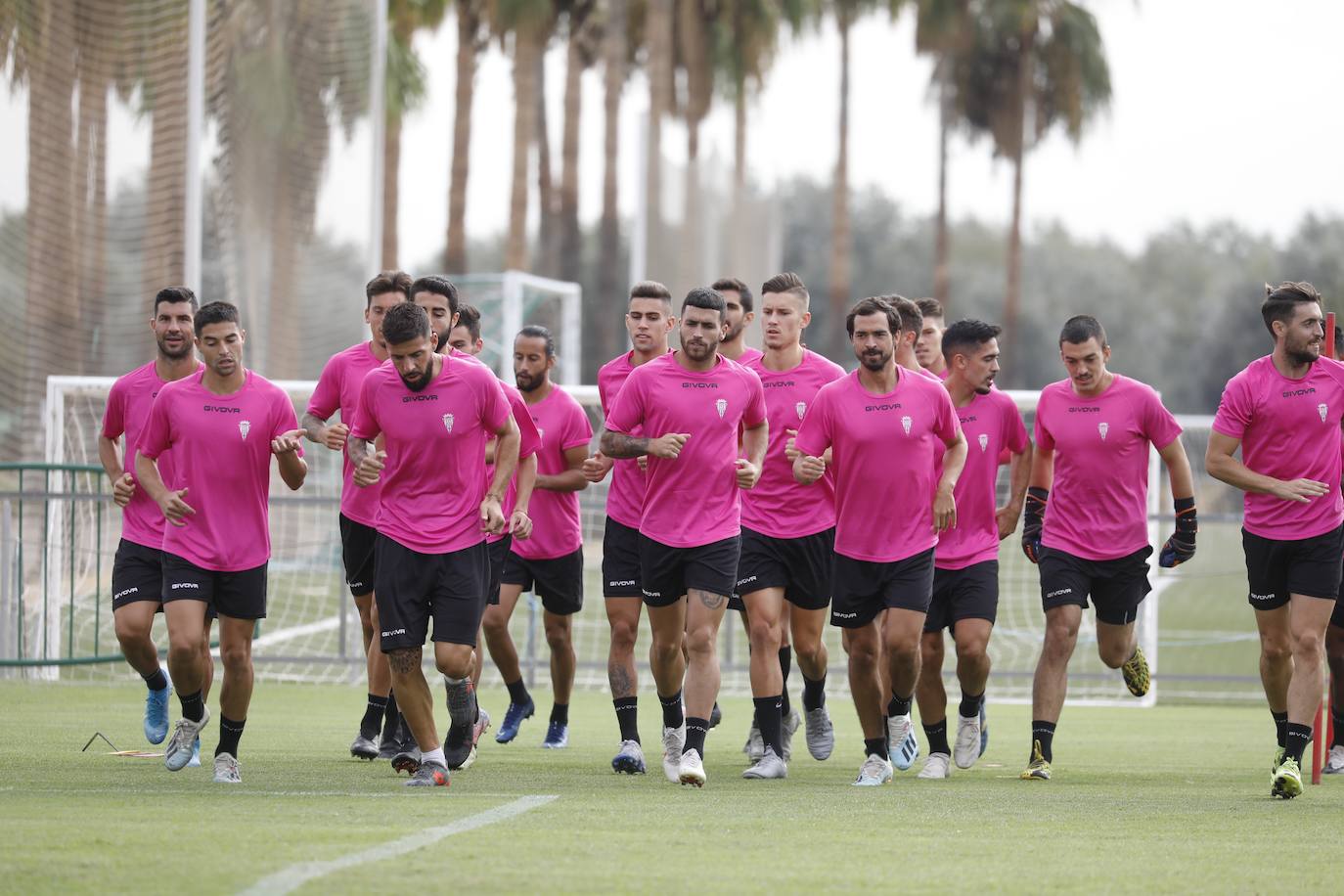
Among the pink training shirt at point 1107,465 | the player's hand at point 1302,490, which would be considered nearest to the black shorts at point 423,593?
the pink training shirt at point 1107,465

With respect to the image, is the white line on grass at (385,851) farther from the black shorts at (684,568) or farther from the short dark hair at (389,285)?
the short dark hair at (389,285)

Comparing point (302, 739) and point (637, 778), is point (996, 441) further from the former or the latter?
point (302, 739)

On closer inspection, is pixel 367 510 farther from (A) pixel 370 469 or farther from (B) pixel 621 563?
(A) pixel 370 469

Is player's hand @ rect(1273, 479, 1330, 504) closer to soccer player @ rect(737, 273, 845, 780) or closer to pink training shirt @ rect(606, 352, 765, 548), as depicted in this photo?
soccer player @ rect(737, 273, 845, 780)

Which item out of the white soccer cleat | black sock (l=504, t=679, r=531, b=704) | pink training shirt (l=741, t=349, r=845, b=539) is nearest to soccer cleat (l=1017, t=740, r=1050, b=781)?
the white soccer cleat

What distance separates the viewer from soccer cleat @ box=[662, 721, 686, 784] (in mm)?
9516

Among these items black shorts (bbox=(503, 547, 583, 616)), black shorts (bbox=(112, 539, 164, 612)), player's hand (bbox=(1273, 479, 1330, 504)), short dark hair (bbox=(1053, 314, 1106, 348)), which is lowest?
black shorts (bbox=(503, 547, 583, 616))

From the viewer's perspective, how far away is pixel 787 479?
10.5 metres

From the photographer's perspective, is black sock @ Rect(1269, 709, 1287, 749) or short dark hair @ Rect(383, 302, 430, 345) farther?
black sock @ Rect(1269, 709, 1287, 749)

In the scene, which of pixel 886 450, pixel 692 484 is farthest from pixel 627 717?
pixel 886 450

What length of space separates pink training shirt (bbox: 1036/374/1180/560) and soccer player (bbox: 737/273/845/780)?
1.33 m

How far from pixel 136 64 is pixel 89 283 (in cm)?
273

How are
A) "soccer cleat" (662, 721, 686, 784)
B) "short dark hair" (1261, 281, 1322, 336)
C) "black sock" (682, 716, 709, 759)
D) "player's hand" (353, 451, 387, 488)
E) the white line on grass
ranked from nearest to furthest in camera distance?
the white line on grass, "player's hand" (353, 451, 387, 488), "black sock" (682, 716, 709, 759), "soccer cleat" (662, 721, 686, 784), "short dark hair" (1261, 281, 1322, 336)

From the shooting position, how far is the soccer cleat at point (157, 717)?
10.8 metres
